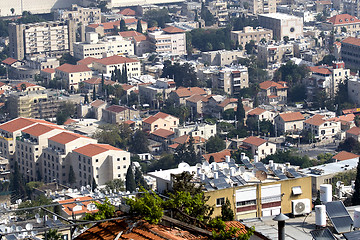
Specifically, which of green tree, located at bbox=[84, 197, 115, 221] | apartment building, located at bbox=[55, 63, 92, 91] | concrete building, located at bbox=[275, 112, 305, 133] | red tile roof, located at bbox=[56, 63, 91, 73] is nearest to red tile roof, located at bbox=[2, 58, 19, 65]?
red tile roof, located at bbox=[56, 63, 91, 73]

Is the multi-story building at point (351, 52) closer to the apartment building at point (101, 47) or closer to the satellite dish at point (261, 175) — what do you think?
the apartment building at point (101, 47)

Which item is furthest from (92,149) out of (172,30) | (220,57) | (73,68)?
(172,30)

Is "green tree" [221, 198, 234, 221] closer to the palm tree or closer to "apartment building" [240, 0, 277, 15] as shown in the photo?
the palm tree

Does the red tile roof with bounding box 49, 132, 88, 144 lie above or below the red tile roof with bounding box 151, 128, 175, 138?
above

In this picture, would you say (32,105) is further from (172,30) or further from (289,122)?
(172,30)

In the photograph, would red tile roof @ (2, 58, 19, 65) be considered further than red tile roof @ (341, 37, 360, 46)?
Yes
